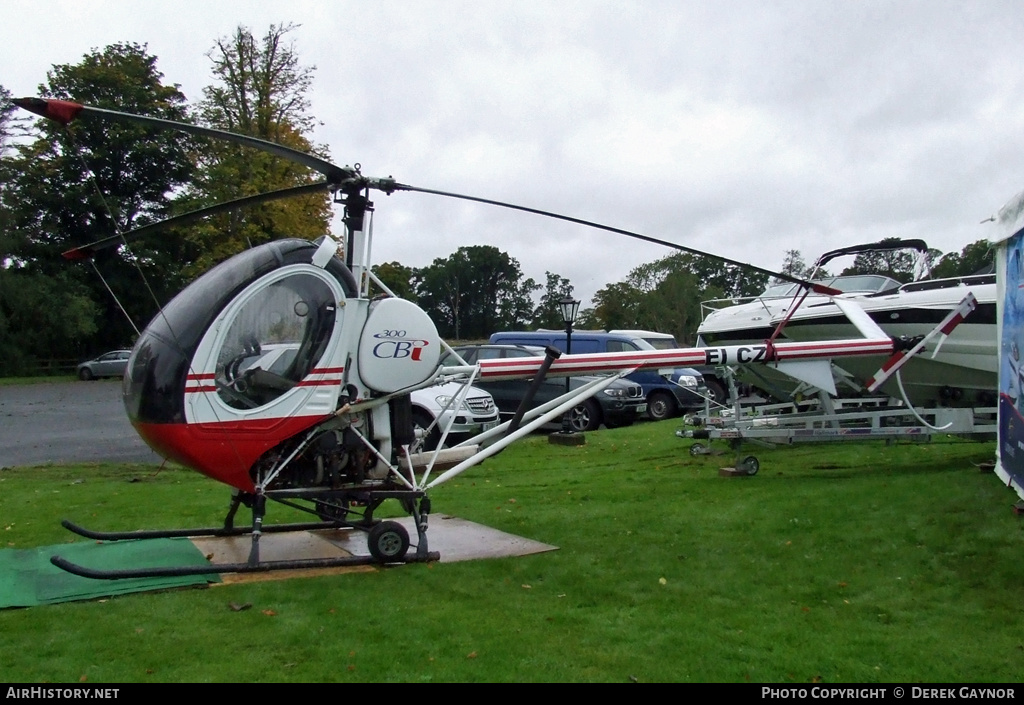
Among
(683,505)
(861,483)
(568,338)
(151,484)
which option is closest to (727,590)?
(683,505)

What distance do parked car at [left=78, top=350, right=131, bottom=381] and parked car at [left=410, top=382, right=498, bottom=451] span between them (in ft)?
104

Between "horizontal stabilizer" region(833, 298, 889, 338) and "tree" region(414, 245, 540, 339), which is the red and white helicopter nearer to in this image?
"horizontal stabilizer" region(833, 298, 889, 338)

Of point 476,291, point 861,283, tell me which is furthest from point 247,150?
point 861,283

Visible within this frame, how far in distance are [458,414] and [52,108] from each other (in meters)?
10.1

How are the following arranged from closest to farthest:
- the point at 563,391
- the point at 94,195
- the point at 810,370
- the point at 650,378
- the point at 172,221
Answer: the point at 172,221
the point at 810,370
the point at 563,391
the point at 650,378
the point at 94,195

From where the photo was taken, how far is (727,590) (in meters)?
6.05

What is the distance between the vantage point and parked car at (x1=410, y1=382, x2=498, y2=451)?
1432cm

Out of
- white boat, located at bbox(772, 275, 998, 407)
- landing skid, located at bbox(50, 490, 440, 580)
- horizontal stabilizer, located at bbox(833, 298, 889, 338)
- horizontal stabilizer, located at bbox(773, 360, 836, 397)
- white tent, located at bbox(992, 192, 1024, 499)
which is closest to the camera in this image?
landing skid, located at bbox(50, 490, 440, 580)

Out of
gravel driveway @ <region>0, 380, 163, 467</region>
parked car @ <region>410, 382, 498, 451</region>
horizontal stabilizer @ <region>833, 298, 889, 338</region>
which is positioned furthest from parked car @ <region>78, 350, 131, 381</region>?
horizontal stabilizer @ <region>833, 298, 889, 338</region>

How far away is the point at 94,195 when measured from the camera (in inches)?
1649

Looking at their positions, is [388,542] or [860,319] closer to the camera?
[388,542]

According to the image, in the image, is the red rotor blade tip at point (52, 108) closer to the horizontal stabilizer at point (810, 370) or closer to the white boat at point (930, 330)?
the horizontal stabilizer at point (810, 370)

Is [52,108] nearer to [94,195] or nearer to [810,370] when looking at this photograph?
[810,370]

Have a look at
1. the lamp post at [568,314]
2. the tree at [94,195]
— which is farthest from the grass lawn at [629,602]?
the tree at [94,195]
